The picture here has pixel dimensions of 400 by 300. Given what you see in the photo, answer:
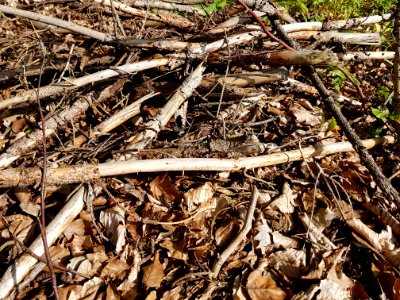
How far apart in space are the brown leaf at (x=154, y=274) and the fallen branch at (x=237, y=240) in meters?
0.33

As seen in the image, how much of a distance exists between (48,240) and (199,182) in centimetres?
110

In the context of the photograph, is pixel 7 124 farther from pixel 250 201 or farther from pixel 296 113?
pixel 296 113

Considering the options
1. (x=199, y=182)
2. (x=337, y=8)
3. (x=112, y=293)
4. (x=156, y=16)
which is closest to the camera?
(x=112, y=293)

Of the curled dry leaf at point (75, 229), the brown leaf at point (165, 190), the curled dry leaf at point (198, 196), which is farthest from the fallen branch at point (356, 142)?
the curled dry leaf at point (75, 229)

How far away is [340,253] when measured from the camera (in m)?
2.29

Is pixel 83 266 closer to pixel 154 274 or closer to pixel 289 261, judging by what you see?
pixel 154 274

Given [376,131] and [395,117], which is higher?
[395,117]

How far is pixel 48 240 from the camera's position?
2207mm

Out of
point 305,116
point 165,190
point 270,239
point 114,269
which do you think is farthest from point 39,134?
point 305,116

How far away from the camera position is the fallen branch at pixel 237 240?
7.26 ft

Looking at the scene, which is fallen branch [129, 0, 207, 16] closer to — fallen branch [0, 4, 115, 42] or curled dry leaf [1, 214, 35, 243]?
fallen branch [0, 4, 115, 42]

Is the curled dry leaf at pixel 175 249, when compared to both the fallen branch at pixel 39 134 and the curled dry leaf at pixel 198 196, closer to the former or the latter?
the curled dry leaf at pixel 198 196

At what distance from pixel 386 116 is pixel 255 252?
1.78 meters

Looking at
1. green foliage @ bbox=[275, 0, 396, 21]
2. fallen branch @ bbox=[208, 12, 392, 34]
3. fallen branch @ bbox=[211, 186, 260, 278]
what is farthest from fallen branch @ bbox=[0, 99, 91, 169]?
green foliage @ bbox=[275, 0, 396, 21]
